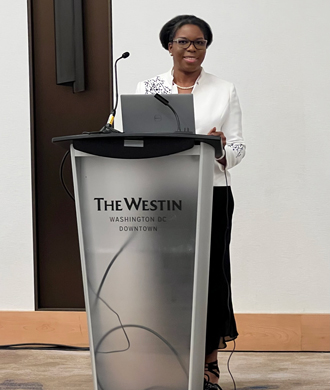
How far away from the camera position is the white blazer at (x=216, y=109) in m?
1.89

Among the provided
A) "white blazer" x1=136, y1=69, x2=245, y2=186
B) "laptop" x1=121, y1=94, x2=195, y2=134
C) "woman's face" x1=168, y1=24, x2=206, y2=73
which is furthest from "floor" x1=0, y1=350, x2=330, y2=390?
"woman's face" x1=168, y1=24, x2=206, y2=73

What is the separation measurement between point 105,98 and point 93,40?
0.31m

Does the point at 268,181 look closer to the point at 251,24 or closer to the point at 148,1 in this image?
the point at 251,24

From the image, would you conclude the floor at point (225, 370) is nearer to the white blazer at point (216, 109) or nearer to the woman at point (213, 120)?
the woman at point (213, 120)

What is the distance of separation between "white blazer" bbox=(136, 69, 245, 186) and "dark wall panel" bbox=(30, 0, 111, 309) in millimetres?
868

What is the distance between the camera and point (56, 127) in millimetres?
2812

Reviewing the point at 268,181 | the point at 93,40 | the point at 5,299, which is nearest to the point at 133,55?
the point at 93,40

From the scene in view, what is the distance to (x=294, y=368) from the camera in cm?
237

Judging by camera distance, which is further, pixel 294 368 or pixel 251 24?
pixel 251 24

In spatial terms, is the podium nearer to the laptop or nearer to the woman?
the laptop

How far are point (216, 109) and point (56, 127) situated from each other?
1192 mm

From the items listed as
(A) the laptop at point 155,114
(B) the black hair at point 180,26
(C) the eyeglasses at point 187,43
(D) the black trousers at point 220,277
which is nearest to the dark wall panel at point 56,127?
(B) the black hair at point 180,26

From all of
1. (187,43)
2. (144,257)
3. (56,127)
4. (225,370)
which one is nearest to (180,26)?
(187,43)

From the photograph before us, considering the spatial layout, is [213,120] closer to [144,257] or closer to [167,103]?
[167,103]
